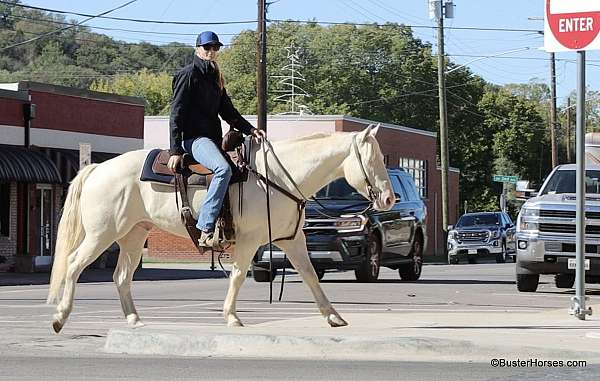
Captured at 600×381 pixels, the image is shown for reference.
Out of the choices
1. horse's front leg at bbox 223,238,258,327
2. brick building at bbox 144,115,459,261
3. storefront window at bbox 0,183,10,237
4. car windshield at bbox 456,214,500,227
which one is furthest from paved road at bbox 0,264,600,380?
brick building at bbox 144,115,459,261

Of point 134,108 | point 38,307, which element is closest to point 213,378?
point 38,307

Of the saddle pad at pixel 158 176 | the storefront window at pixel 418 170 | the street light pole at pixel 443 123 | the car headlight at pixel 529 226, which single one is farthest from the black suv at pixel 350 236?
the storefront window at pixel 418 170

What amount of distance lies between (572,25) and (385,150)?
4634cm

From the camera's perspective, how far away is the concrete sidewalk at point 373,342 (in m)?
10.8

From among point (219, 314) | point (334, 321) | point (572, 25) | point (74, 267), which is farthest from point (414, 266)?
point (74, 267)

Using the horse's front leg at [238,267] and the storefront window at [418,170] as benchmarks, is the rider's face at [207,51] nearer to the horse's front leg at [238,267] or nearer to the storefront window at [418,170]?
the horse's front leg at [238,267]

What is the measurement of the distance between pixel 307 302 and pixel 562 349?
8.54 meters

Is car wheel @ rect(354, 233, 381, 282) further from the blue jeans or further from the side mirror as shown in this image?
the blue jeans

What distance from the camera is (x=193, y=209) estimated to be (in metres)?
12.6

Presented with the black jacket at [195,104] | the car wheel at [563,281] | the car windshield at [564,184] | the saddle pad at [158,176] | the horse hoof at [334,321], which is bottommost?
the car wheel at [563,281]

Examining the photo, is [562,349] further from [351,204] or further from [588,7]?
[351,204]

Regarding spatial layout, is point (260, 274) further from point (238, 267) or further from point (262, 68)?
point (238, 267)

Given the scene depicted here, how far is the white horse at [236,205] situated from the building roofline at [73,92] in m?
24.2

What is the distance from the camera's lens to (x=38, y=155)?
36.1m
